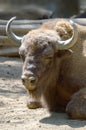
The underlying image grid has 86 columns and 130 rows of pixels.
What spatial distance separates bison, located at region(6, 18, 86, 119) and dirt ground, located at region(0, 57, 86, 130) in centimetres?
16

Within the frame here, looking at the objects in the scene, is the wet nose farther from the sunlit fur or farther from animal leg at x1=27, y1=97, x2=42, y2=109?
animal leg at x1=27, y1=97, x2=42, y2=109

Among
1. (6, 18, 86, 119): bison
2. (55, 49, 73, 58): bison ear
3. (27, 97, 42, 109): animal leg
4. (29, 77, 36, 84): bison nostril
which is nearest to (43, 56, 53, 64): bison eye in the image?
(6, 18, 86, 119): bison

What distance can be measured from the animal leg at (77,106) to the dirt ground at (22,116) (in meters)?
0.11

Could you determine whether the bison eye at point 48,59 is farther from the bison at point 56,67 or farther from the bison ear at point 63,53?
the bison ear at point 63,53

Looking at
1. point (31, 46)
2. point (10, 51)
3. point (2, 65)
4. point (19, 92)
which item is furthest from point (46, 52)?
point (10, 51)

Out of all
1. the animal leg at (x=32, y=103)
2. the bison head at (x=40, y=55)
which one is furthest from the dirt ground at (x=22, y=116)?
the bison head at (x=40, y=55)

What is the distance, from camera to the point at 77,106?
734 centimetres

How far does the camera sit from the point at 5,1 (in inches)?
402

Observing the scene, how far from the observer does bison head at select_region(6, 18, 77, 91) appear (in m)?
7.12

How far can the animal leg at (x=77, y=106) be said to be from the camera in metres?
7.30

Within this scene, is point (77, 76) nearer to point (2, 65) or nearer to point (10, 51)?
point (2, 65)

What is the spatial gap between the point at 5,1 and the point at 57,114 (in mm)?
3286

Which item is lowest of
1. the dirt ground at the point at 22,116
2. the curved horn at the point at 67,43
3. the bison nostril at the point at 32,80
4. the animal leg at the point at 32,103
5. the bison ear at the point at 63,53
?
the dirt ground at the point at 22,116

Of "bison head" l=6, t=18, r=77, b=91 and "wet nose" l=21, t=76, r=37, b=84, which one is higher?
"bison head" l=6, t=18, r=77, b=91
